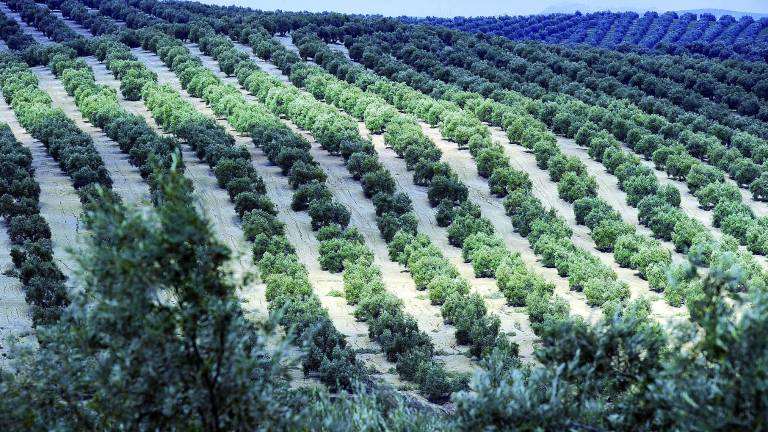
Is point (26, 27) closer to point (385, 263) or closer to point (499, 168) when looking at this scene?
point (499, 168)

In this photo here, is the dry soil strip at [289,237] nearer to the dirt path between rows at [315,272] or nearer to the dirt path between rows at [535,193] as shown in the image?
the dirt path between rows at [315,272]

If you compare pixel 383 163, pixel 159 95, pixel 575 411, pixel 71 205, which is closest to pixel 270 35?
pixel 159 95

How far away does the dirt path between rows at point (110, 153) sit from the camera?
5044cm

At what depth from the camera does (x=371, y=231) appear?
46469mm

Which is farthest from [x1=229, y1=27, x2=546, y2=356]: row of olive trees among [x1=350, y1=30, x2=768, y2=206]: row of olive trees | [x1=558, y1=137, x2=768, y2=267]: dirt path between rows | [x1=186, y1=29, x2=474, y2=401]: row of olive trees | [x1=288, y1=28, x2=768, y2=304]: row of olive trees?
[x1=350, y1=30, x2=768, y2=206]: row of olive trees

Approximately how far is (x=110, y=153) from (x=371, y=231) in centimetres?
1803

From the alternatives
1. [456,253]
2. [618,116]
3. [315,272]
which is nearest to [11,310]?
[315,272]

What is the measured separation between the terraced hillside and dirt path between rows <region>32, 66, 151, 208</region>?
0.96ft

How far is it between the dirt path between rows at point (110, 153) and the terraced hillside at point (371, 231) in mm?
294

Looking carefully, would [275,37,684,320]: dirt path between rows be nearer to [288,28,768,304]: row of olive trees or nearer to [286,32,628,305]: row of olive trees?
[288,28,768,304]: row of olive trees

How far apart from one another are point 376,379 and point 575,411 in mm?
15831

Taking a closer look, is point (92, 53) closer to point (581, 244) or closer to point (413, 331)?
point (581, 244)

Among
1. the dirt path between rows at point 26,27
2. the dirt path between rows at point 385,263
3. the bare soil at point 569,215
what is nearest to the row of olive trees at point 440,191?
the dirt path between rows at point 385,263

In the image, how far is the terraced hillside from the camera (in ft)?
40.3
